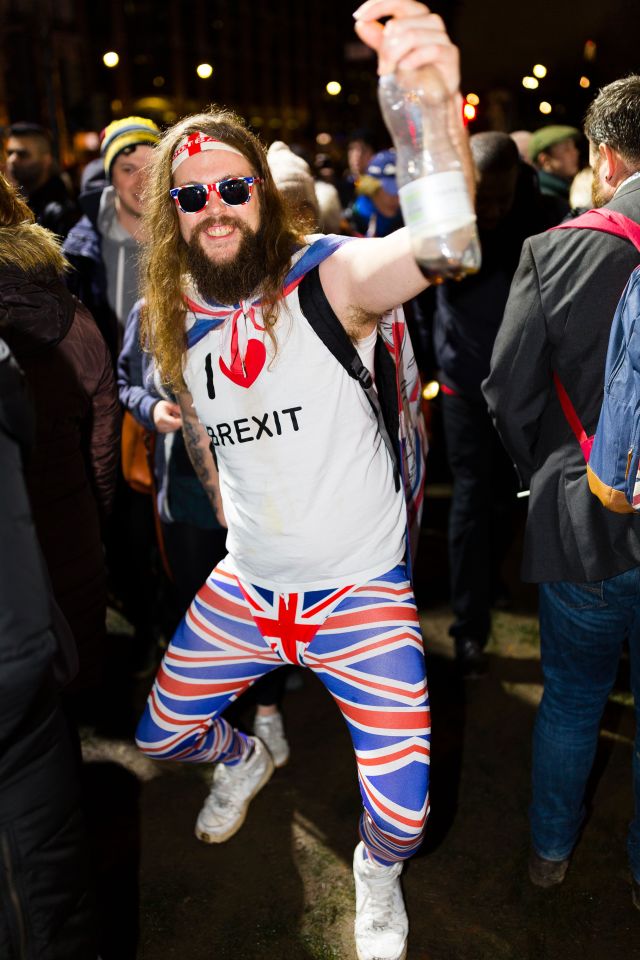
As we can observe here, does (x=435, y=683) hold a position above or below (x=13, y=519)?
below

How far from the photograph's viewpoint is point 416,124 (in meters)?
1.49

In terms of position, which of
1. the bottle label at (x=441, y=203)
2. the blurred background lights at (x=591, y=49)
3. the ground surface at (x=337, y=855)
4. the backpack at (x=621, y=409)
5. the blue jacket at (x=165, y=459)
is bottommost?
the ground surface at (x=337, y=855)

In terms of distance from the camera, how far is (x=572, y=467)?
7.66ft

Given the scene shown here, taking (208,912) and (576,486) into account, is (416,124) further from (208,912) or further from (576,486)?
(208,912)

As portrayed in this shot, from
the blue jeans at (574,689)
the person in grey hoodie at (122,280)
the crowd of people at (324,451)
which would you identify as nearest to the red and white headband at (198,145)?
the crowd of people at (324,451)

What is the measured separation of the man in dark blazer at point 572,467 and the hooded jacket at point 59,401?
3.98 feet

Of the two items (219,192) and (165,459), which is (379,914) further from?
(219,192)

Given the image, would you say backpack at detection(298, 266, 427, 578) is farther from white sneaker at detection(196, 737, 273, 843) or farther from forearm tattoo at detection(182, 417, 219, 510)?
white sneaker at detection(196, 737, 273, 843)

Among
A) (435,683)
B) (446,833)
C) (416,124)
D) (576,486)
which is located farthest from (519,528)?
(416,124)

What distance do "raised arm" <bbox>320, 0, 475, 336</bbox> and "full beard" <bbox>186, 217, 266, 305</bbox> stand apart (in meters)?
0.21

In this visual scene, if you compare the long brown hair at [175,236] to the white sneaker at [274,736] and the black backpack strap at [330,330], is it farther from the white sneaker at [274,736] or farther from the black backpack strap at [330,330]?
the white sneaker at [274,736]

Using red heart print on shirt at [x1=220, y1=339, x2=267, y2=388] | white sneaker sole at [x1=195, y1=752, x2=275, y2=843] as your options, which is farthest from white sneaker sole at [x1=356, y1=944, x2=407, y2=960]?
red heart print on shirt at [x1=220, y1=339, x2=267, y2=388]

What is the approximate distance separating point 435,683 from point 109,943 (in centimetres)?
177

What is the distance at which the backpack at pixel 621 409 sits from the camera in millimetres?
1929
